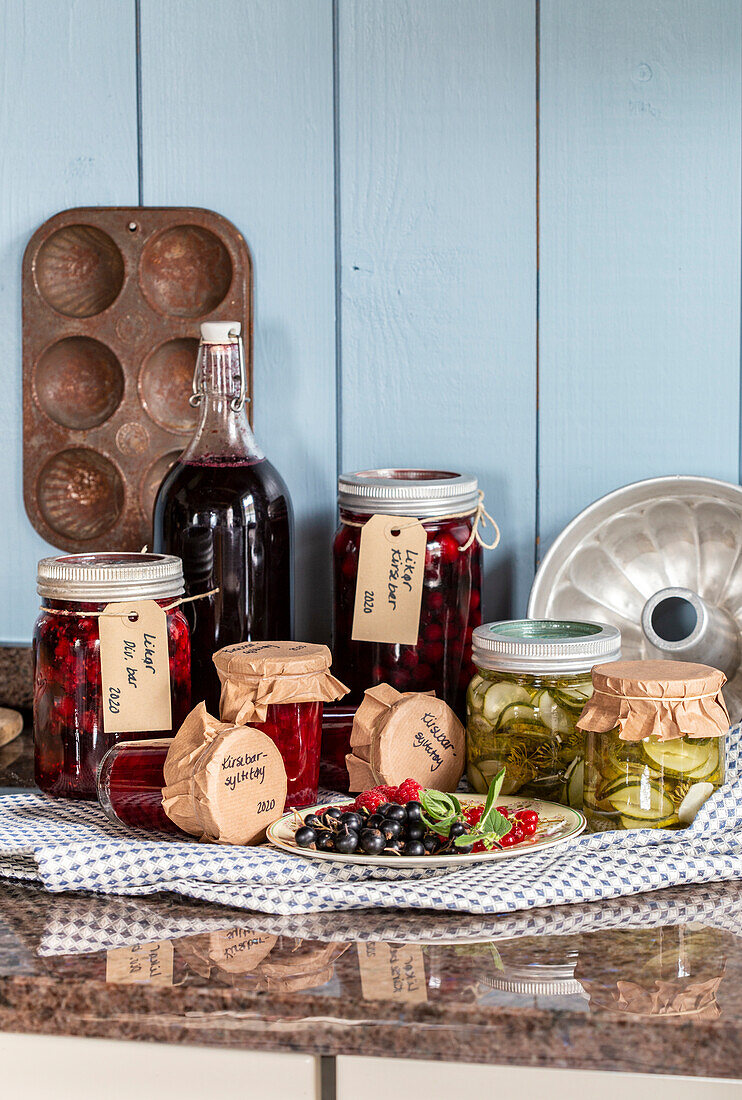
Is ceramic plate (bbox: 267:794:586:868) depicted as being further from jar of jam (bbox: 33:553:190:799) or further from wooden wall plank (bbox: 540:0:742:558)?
wooden wall plank (bbox: 540:0:742:558)

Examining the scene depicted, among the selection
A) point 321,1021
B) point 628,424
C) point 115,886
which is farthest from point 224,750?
point 628,424

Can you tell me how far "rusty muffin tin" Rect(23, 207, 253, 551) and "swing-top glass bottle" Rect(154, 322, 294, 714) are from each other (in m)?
0.12

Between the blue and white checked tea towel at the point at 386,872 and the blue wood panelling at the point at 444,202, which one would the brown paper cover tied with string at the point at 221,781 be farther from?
the blue wood panelling at the point at 444,202

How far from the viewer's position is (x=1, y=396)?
52.2 inches

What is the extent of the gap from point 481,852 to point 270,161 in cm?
77

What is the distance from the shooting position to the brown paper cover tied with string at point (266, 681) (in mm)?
933

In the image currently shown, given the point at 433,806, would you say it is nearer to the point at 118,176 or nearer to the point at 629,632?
the point at 629,632

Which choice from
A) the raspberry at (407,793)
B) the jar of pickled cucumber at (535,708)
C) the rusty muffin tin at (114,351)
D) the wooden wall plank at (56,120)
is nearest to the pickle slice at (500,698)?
the jar of pickled cucumber at (535,708)

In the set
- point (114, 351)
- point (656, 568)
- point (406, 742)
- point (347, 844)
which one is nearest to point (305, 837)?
point (347, 844)

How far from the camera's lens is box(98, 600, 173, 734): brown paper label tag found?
1004 mm

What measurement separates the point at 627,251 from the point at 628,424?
18 cm

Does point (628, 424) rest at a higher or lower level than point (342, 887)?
higher

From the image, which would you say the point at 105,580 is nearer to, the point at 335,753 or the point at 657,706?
the point at 335,753

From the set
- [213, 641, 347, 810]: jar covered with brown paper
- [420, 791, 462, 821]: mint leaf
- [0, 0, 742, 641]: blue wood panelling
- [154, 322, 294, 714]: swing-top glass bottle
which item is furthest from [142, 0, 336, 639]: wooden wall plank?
[420, 791, 462, 821]: mint leaf
